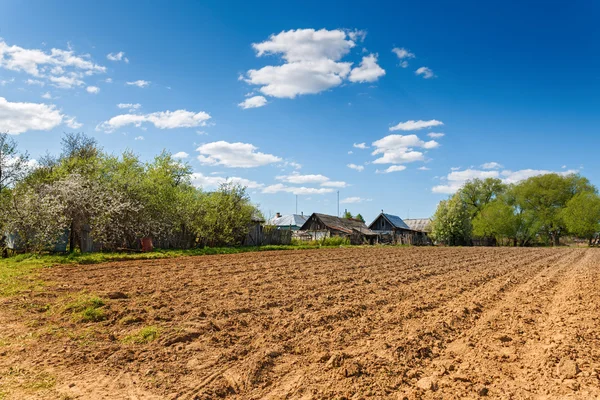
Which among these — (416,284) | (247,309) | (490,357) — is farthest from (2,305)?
(416,284)

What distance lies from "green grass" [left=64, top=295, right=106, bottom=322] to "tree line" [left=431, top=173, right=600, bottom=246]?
60355 millimetres

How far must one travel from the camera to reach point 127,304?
8086mm

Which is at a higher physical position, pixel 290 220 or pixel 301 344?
pixel 290 220

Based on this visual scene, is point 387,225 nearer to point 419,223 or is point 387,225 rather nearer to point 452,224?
point 452,224

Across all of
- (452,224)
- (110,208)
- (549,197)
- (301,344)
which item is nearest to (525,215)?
(549,197)

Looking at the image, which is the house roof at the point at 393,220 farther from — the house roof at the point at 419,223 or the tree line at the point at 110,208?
the tree line at the point at 110,208

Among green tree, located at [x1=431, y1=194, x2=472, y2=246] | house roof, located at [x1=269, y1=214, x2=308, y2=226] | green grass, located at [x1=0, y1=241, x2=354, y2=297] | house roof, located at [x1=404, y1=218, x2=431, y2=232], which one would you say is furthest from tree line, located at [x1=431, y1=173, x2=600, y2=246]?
green grass, located at [x1=0, y1=241, x2=354, y2=297]

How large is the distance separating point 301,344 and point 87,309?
416 cm

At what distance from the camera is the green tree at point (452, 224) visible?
62.2 meters

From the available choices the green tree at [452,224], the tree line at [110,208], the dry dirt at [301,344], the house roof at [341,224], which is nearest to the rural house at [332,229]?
the house roof at [341,224]

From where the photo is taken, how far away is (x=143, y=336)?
605 centimetres

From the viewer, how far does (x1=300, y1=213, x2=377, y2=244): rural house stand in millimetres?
51094

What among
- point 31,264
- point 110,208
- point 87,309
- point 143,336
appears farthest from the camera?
point 110,208

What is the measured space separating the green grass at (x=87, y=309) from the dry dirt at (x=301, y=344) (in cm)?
19
